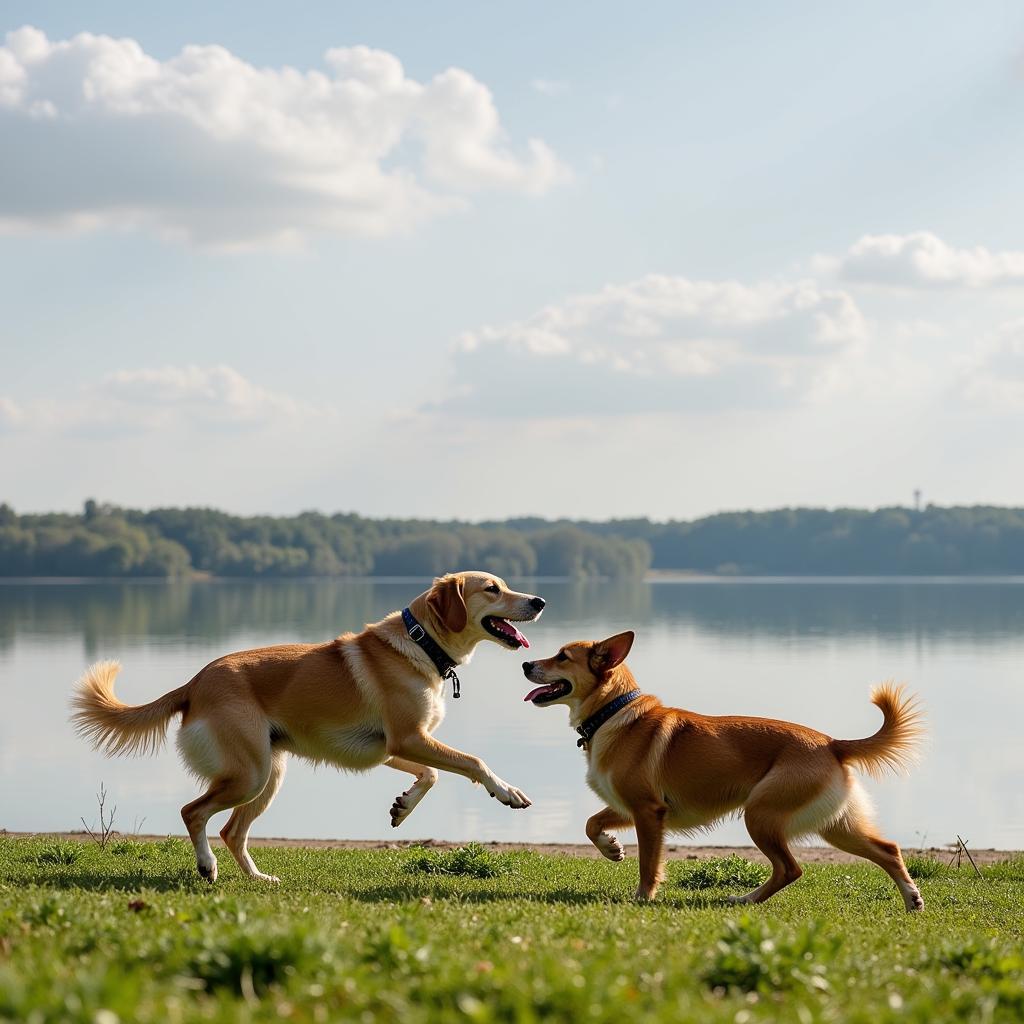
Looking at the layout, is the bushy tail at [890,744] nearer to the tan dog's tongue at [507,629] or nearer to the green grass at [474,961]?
the green grass at [474,961]

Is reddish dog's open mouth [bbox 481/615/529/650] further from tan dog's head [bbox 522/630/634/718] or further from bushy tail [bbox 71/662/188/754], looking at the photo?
bushy tail [bbox 71/662/188/754]

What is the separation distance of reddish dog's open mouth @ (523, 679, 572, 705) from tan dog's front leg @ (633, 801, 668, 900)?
1.17m

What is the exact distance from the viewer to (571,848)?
14.6 m

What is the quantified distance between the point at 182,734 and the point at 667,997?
5978 millimetres

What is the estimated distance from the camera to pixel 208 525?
574 ft

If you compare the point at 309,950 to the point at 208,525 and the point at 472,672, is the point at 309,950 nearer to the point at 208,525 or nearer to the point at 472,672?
the point at 472,672

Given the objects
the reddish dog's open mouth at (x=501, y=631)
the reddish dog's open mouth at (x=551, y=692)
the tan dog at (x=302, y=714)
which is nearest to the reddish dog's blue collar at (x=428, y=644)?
the tan dog at (x=302, y=714)

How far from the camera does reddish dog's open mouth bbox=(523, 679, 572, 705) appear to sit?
33.3 ft

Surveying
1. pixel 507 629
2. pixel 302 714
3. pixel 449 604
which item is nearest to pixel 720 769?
pixel 507 629

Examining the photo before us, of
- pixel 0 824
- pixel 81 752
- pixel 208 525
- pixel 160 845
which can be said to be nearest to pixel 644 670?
pixel 81 752

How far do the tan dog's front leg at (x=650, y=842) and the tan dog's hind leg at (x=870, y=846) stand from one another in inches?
47.3

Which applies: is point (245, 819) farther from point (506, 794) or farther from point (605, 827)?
point (605, 827)

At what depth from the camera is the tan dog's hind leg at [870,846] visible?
9.16 meters

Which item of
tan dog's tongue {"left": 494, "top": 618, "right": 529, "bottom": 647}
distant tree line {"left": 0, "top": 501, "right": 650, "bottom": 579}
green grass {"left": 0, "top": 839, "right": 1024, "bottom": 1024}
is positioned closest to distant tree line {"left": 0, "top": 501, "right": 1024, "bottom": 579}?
distant tree line {"left": 0, "top": 501, "right": 650, "bottom": 579}
